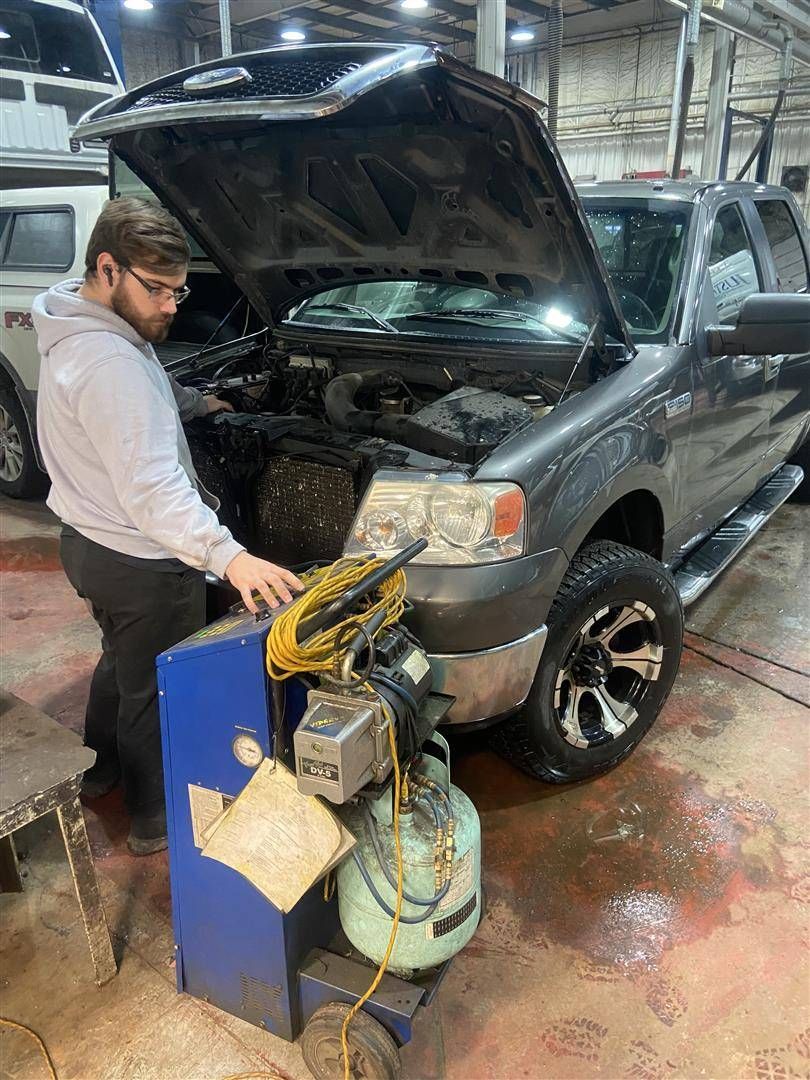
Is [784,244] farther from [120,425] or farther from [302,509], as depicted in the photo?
[120,425]

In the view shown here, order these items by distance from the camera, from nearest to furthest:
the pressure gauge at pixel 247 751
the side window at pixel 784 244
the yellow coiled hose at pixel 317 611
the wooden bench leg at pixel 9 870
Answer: the yellow coiled hose at pixel 317 611
the pressure gauge at pixel 247 751
the wooden bench leg at pixel 9 870
the side window at pixel 784 244

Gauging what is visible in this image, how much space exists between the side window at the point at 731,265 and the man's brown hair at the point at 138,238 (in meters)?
1.99

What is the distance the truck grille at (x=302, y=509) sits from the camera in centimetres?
236

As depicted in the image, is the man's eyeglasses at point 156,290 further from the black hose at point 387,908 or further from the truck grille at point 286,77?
the black hose at point 387,908

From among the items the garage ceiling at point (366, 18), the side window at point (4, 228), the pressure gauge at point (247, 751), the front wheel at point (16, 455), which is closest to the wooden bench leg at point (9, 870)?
the pressure gauge at point (247, 751)

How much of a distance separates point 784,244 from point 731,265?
0.91 meters

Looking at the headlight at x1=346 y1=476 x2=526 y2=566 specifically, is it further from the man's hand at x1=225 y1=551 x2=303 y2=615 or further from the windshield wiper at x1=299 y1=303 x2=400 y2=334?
the windshield wiper at x1=299 y1=303 x2=400 y2=334

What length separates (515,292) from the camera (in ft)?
8.52

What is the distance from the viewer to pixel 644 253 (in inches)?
112

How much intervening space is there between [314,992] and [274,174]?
2382 millimetres

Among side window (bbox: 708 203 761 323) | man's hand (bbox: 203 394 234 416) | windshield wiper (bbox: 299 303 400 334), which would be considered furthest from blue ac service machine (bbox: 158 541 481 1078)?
side window (bbox: 708 203 761 323)

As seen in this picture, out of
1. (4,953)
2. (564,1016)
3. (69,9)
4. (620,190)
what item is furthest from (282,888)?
(69,9)

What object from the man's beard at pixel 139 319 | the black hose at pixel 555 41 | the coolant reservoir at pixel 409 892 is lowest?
the coolant reservoir at pixel 409 892

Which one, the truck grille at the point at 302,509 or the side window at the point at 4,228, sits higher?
the side window at the point at 4,228
